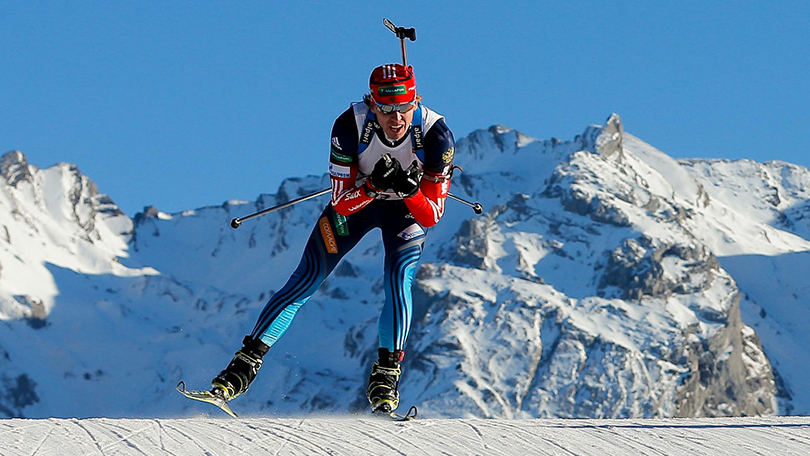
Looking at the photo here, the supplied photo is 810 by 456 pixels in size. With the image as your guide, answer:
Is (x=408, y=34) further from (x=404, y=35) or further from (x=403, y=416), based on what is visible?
(x=403, y=416)

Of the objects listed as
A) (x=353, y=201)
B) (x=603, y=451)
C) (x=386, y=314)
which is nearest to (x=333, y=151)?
(x=353, y=201)

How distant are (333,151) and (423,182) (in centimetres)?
112

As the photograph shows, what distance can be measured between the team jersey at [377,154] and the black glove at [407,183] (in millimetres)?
140

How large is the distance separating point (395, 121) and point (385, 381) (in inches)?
121

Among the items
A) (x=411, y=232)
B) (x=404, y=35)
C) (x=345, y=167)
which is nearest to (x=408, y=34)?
(x=404, y=35)

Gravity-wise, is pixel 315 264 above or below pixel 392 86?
below

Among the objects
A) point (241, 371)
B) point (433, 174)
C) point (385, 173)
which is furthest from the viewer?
point (241, 371)

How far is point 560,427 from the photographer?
1319 cm

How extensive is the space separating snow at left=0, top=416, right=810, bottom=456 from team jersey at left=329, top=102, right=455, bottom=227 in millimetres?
2558

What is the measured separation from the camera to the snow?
37.3 ft

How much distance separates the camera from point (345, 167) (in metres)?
14.2

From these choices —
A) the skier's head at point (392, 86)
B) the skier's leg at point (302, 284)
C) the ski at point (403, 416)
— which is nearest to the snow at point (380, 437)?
the ski at point (403, 416)

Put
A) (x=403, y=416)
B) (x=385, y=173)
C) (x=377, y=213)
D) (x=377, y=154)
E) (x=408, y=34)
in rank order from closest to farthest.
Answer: (x=403, y=416) < (x=385, y=173) < (x=377, y=154) < (x=377, y=213) < (x=408, y=34)

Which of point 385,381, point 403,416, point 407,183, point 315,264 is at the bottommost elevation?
point 403,416
